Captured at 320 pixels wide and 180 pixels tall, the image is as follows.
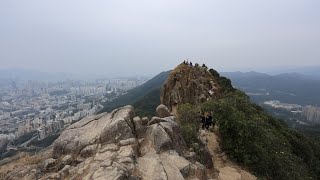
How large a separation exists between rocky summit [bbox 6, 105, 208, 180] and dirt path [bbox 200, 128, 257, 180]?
7.16 ft

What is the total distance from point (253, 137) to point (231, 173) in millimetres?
2749

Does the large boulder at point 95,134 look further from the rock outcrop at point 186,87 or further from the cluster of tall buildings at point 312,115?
the cluster of tall buildings at point 312,115

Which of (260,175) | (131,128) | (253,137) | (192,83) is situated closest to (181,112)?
(253,137)

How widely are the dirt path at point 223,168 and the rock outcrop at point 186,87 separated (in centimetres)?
1236

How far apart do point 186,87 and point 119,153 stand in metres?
21.8

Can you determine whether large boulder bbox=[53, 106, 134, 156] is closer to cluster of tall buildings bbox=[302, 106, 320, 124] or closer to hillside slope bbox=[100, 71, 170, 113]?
hillside slope bbox=[100, 71, 170, 113]

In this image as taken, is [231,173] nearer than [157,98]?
Yes

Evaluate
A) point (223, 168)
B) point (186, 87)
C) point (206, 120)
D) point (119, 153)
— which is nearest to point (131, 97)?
point (186, 87)

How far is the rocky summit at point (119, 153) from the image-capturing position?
941 cm

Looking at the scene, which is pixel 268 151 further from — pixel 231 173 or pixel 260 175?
pixel 231 173

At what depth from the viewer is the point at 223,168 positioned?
1455 centimetres

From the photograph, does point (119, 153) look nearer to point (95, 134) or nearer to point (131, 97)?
point (95, 134)

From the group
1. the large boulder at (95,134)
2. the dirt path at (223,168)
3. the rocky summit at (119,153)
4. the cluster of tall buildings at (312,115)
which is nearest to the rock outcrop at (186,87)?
the dirt path at (223,168)

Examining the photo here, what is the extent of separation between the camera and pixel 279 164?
16000 millimetres
